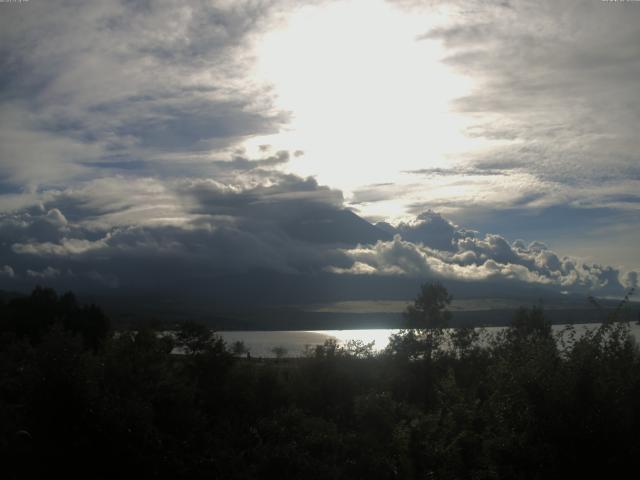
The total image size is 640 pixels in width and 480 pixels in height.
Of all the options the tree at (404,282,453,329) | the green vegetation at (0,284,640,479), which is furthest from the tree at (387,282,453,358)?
the green vegetation at (0,284,640,479)

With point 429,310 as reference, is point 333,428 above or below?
below

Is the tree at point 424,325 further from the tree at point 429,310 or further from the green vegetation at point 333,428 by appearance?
the green vegetation at point 333,428

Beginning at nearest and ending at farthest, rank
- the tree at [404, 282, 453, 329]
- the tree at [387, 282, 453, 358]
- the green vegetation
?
the green vegetation
the tree at [387, 282, 453, 358]
the tree at [404, 282, 453, 329]

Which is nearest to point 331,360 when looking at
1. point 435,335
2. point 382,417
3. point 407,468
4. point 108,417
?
point 435,335

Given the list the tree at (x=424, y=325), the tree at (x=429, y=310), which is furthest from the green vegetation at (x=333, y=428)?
the tree at (x=429, y=310)

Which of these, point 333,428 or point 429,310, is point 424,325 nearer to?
point 429,310

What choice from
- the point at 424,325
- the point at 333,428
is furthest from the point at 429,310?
the point at 333,428

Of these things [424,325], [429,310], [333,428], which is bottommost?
[333,428]

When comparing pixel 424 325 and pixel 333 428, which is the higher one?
pixel 424 325

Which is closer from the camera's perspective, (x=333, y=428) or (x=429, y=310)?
(x=333, y=428)

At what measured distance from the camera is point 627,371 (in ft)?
71.4

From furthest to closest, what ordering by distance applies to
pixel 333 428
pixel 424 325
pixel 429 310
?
pixel 429 310, pixel 424 325, pixel 333 428

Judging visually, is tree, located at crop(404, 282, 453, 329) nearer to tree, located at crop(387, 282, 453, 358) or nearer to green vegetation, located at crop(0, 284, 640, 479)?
tree, located at crop(387, 282, 453, 358)

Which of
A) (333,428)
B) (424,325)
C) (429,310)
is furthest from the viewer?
(429,310)
